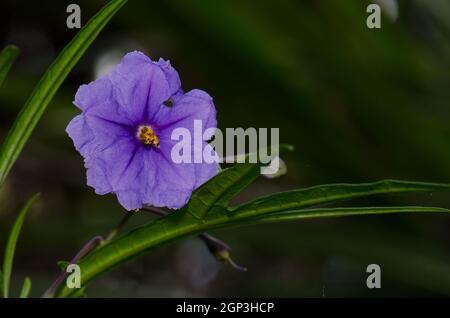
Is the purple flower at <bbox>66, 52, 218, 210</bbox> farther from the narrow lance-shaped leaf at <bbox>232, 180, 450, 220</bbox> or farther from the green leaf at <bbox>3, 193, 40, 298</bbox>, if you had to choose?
the green leaf at <bbox>3, 193, 40, 298</bbox>

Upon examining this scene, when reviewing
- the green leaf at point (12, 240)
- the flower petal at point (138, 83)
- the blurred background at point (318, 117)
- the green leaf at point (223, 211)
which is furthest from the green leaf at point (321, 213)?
the blurred background at point (318, 117)

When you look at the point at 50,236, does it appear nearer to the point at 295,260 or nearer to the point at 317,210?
the point at 295,260

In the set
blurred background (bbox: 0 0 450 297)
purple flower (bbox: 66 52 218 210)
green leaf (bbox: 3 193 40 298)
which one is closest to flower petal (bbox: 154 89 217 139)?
purple flower (bbox: 66 52 218 210)

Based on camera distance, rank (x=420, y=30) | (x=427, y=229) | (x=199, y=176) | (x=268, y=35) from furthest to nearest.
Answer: (x=420, y=30) → (x=427, y=229) → (x=268, y=35) → (x=199, y=176)

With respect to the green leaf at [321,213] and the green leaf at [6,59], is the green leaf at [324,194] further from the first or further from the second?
the green leaf at [6,59]

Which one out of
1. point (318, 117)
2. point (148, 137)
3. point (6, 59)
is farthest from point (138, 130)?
point (318, 117)

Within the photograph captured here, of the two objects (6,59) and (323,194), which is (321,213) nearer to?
(323,194)

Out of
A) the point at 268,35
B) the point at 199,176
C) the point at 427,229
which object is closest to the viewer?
the point at 199,176

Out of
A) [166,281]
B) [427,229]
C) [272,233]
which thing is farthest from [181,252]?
[427,229]

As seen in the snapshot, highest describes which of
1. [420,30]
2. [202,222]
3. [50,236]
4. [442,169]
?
[420,30]
